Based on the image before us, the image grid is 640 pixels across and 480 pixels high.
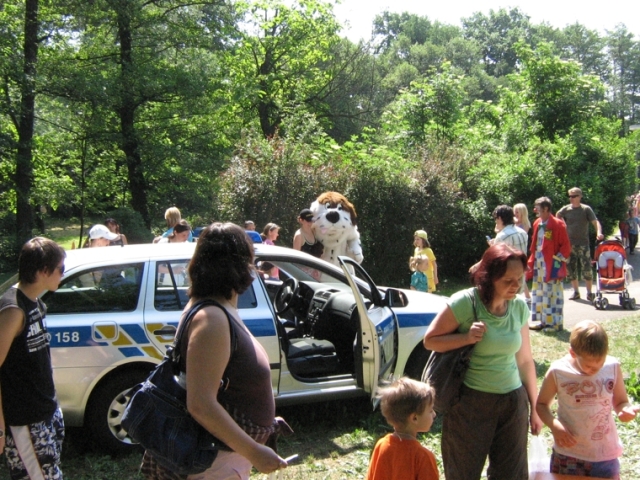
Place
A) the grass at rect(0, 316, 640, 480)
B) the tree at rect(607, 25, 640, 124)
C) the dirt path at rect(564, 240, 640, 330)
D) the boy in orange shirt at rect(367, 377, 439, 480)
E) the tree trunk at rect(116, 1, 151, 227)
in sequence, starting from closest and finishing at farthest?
the boy in orange shirt at rect(367, 377, 439, 480) → the grass at rect(0, 316, 640, 480) → the dirt path at rect(564, 240, 640, 330) → the tree trunk at rect(116, 1, 151, 227) → the tree at rect(607, 25, 640, 124)

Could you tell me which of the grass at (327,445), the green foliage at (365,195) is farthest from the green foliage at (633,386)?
the green foliage at (365,195)

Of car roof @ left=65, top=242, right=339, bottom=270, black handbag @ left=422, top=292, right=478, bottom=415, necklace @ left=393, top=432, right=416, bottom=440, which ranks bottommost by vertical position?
necklace @ left=393, top=432, right=416, bottom=440

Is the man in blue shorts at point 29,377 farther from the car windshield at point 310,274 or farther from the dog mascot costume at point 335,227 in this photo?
the dog mascot costume at point 335,227

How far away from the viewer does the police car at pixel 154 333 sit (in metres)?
5.20

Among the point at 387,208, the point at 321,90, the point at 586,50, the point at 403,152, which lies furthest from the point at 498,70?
the point at 387,208

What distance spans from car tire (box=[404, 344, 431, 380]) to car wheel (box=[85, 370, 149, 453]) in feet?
7.53

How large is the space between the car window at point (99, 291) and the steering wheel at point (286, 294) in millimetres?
1588

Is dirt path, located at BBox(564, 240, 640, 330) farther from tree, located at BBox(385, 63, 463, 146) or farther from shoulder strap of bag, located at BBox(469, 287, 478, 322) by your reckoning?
tree, located at BBox(385, 63, 463, 146)

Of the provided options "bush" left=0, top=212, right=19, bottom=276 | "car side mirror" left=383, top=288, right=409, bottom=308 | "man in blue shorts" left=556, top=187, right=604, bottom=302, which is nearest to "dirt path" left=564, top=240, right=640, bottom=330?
"man in blue shorts" left=556, top=187, right=604, bottom=302

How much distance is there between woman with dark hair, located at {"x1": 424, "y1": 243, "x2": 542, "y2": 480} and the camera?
3.53 meters

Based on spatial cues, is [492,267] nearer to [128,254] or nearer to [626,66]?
[128,254]

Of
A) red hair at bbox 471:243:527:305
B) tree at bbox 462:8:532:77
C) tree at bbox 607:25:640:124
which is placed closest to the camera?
red hair at bbox 471:243:527:305

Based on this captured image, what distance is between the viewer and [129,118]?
1702 cm

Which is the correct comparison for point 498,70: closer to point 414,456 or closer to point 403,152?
point 403,152
